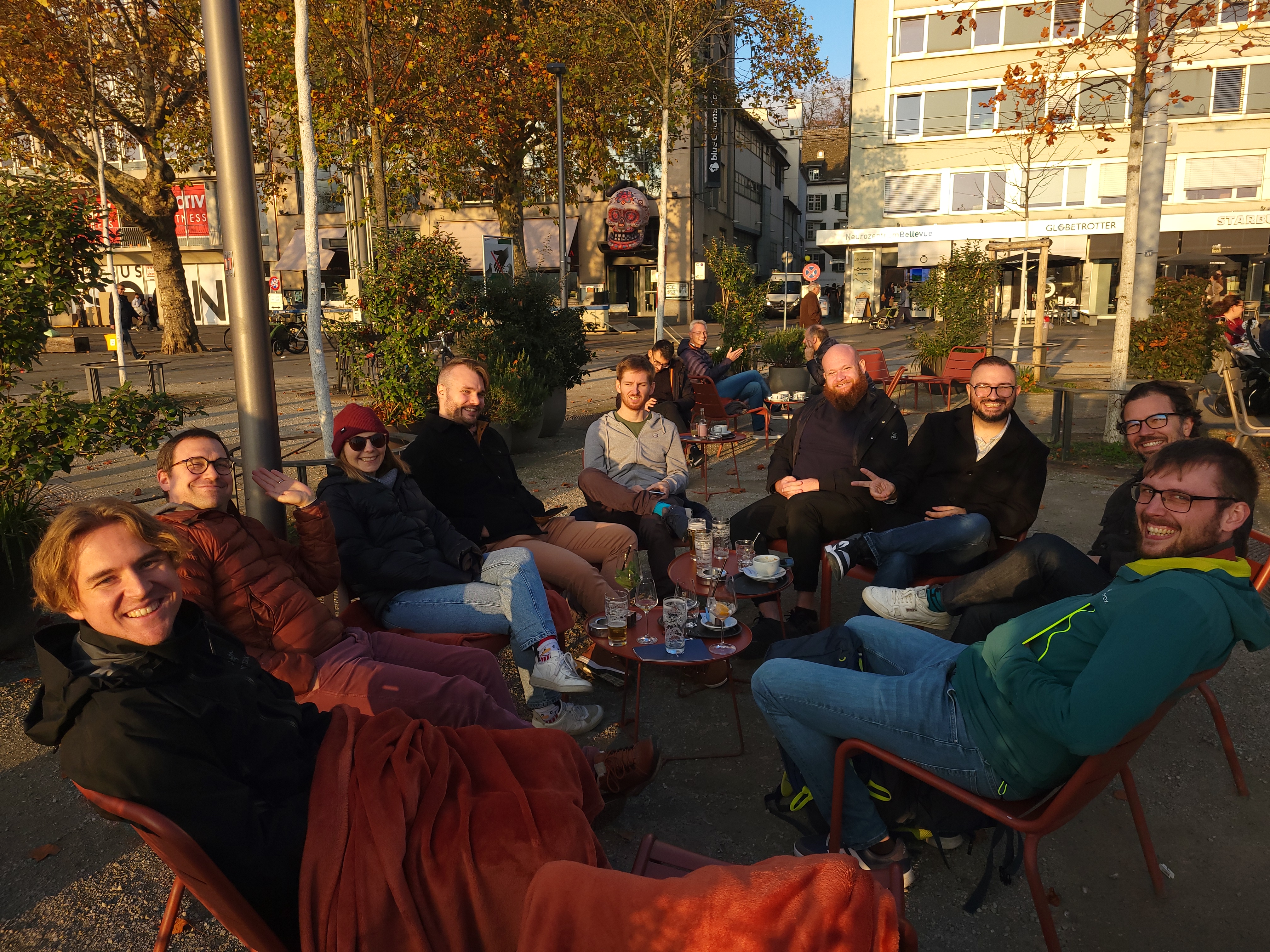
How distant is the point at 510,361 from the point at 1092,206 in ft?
108

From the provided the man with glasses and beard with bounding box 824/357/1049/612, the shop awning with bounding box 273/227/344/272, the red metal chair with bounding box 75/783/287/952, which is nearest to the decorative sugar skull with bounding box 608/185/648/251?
the shop awning with bounding box 273/227/344/272

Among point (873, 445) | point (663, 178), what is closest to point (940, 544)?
point (873, 445)

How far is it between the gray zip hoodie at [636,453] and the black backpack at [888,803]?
7.26ft

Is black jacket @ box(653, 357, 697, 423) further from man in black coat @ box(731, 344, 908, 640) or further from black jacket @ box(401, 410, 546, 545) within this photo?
black jacket @ box(401, 410, 546, 545)

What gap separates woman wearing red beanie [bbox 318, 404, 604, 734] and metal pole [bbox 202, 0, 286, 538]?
28 centimetres

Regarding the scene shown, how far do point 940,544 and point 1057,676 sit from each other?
2135 mm

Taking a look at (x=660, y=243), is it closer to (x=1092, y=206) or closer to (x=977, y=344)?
(x=977, y=344)

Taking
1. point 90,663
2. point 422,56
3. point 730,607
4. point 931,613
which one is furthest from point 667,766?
point 422,56

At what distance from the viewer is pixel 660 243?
55.9 feet

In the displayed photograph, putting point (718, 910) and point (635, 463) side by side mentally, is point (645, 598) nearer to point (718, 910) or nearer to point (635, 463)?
point (635, 463)

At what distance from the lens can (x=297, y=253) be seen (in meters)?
37.2

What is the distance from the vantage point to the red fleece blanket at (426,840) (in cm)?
179

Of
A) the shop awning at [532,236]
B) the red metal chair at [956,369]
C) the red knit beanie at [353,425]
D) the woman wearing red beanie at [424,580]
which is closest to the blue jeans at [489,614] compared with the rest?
the woman wearing red beanie at [424,580]

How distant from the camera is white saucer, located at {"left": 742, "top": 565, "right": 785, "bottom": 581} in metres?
3.88
